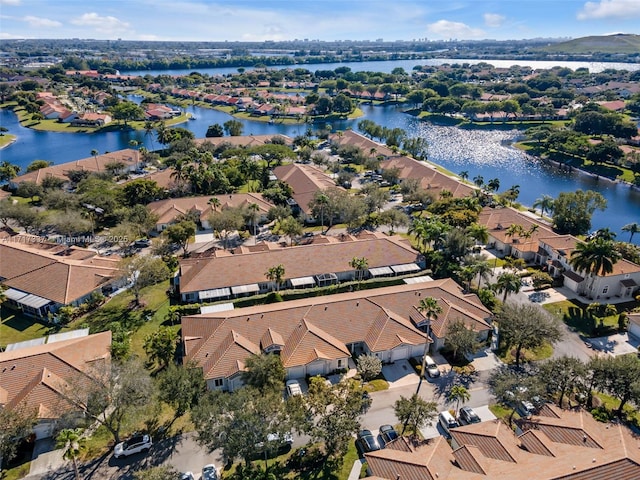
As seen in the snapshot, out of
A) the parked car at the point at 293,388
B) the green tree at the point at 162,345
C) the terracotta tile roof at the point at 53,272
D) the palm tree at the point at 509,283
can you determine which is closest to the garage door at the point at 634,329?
the palm tree at the point at 509,283

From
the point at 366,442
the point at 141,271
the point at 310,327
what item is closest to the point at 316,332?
the point at 310,327

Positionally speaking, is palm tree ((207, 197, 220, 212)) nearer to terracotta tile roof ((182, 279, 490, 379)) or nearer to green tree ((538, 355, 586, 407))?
terracotta tile roof ((182, 279, 490, 379))

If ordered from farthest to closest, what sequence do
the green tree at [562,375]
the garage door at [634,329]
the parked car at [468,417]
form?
1. the garage door at [634,329]
2. the parked car at [468,417]
3. the green tree at [562,375]

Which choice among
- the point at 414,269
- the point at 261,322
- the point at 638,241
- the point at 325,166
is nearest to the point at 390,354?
the point at 261,322

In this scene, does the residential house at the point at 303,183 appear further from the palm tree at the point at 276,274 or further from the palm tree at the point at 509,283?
the palm tree at the point at 509,283

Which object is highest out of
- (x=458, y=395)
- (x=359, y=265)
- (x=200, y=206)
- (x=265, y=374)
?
(x=359, y=265)

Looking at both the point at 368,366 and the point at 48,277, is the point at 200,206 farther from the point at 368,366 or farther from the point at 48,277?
the point at 368,366

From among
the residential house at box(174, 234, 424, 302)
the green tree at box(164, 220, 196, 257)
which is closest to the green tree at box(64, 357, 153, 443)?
the residential house at box(174, 234, 424, 302)
